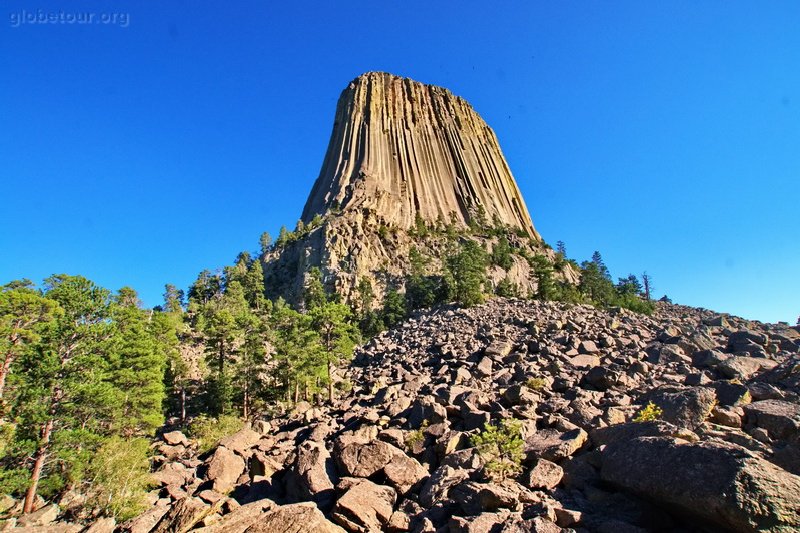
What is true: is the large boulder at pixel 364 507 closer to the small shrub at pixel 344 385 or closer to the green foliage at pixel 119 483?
the green foliage at pixel 119 483

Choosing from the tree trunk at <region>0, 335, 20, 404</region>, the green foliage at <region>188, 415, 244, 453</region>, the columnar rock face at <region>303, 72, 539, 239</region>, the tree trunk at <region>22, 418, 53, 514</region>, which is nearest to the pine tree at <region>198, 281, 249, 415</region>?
the green foliage at <region>188, 415, 244, 453</region>

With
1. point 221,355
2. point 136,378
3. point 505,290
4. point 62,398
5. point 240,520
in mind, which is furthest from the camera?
point 505,290

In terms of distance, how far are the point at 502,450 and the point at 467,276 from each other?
150 feet

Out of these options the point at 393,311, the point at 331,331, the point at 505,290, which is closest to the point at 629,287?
the point at 505,290

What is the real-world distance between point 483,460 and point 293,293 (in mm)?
65397

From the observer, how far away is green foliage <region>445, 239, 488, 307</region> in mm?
53438

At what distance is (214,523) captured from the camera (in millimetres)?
9656

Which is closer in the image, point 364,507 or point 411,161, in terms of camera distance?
point 364,507

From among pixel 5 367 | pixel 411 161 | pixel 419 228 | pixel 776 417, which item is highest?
pixel 411 161

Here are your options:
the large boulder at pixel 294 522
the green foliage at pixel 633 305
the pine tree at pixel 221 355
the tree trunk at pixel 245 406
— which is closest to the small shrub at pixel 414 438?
the large boulder at pixel 294 522

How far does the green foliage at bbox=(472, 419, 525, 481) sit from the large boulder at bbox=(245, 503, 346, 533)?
402cm

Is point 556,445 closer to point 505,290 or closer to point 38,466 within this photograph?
point 38,466

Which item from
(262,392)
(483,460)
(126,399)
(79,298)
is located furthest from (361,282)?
(483,460)

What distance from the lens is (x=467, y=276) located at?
56.5 metres
